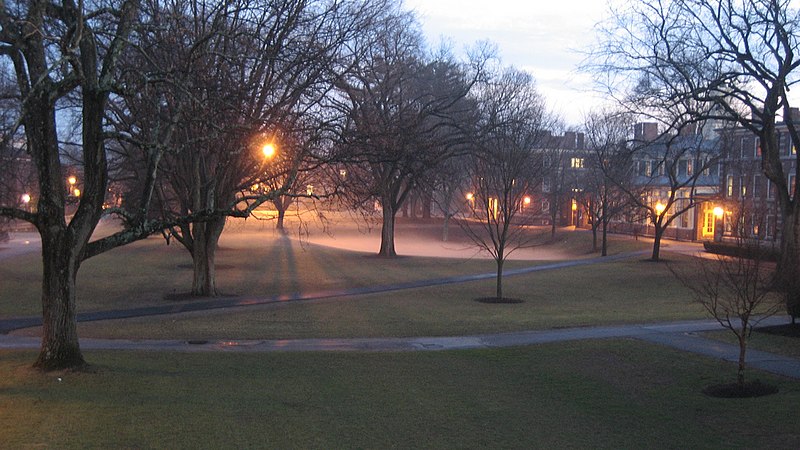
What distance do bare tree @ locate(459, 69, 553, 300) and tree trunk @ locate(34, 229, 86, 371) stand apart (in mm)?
14396

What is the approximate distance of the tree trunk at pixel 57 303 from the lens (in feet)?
36.4

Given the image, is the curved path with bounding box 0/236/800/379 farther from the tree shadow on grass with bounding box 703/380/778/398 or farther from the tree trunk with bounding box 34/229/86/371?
the tree trunk with bounding box 34/229/86/371

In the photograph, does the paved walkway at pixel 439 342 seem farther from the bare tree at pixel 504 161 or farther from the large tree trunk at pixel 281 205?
the large tree trunk at pixel 281 205

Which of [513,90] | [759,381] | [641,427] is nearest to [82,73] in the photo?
[641,427]

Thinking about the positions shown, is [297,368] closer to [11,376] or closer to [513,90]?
[11,376]

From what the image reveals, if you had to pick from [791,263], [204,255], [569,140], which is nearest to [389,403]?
[791,263]

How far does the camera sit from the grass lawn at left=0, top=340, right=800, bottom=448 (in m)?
8.07

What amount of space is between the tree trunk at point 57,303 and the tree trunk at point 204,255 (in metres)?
13.1

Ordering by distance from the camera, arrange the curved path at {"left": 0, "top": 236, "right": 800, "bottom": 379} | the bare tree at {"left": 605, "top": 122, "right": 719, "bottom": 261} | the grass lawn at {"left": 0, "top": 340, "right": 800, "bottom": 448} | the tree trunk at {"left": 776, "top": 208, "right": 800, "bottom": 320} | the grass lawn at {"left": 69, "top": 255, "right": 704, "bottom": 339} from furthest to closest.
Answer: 1. the bare tree at {"left": 605, "top": 122, "right": 719, "bottom": 261}
2. the grass lawn at {"left": 69, "top": 255, "right": 704, "bottom": 339}
3. the tree trunk at {"left": 776, "top": 208, "right": 800, "bottom": 320}
4. the curved path at {"left": 0, "top": 236, "right": 800, "bottom": 379}
5. the grass lawn at {"left": 0, "top": 340, "right": 800, "bottom": 448}

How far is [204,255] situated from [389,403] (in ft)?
52.2

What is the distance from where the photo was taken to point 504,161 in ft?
83.8

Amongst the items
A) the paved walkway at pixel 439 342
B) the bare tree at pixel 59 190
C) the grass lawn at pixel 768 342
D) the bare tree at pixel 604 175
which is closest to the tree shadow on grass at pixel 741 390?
the paved walkway at pixel 439 342

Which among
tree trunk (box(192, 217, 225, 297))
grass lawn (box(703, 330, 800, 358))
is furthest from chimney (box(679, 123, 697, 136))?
grass lawn (box(703, 330, 800, 358))

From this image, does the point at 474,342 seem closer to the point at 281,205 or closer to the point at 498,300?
the point at 498,300
